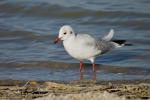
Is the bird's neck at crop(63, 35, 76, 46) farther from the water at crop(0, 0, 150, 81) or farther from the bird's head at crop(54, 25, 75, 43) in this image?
the water at crop(0, 0, 150, 81)

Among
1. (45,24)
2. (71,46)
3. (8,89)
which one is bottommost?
(8,89)

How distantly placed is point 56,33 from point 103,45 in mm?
3076

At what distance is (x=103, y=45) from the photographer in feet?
31.6

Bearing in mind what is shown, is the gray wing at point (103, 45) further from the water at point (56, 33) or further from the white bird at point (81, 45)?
the water at point (56, 33)

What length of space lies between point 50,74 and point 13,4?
5.84m

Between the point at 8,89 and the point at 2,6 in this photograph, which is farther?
the point at 2,6

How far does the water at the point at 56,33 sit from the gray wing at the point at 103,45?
0.41 m

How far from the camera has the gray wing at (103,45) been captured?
9.53m

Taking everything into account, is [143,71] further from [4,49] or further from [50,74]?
[4,49]

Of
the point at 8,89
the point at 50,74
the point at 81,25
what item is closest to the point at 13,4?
the point at 81,25

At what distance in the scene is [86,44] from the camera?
9.35 metres

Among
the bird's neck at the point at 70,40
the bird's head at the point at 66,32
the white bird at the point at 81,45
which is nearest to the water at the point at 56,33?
the white bird at the point at 81,45

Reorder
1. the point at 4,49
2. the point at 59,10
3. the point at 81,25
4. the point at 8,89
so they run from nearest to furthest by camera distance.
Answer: the point at 8,89 → the point at 4,49 → the point at 81,25 → the point at 59,10

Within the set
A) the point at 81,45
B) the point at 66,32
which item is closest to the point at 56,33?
the point at 66,32
